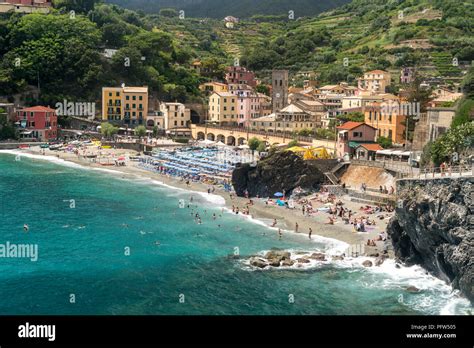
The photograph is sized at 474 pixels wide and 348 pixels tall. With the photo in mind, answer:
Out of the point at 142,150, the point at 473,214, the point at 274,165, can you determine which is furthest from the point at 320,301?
the point at 142,150

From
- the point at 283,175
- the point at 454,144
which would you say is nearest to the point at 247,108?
→ the point at 283,175

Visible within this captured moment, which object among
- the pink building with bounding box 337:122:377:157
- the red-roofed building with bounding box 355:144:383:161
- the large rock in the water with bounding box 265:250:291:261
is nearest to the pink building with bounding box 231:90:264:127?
the pink building with bounding box 337:122:377:157

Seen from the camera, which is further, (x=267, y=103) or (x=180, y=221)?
(x=267, y=103)

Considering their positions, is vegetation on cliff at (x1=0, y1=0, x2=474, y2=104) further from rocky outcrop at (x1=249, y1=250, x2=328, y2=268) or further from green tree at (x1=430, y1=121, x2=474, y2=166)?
rocky outcrop at (x1=249, y1=250, x2=328, y2=268)

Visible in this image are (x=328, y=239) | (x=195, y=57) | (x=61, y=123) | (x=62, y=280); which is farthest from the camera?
(x=195, y=57)

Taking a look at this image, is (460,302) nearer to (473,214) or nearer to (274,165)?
(473,214)
